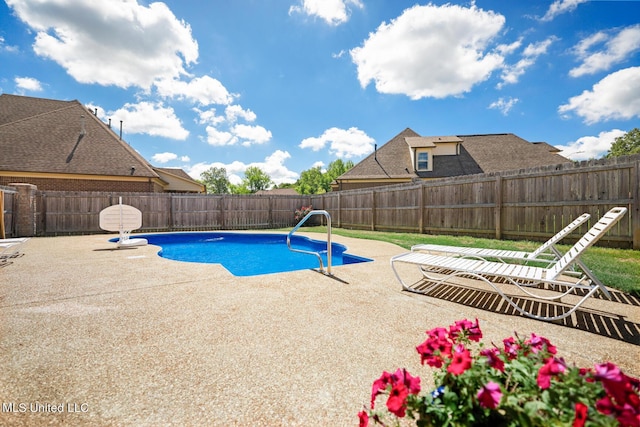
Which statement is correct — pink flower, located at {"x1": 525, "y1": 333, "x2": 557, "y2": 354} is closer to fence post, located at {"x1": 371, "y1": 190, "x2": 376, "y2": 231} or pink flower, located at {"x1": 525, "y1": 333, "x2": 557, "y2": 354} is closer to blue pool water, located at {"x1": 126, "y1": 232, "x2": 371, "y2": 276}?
blue pool water, located at {"x1": 126, "y1": 232, "x2": 371, "y2": 276}

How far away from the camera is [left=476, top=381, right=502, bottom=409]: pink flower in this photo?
0.79m

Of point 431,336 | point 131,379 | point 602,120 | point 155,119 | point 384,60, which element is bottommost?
point 131,379

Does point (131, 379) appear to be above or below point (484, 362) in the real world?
below

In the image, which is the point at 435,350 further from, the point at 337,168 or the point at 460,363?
the point at 337,168

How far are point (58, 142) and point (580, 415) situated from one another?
22.2 metres

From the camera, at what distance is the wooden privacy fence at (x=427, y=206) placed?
621 cm

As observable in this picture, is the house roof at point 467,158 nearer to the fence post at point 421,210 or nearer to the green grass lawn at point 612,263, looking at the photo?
the fence post at point 421,210

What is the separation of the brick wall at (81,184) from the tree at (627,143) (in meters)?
62.4

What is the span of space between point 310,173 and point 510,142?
5724 cm

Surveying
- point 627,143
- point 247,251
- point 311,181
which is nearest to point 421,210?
point 247,251

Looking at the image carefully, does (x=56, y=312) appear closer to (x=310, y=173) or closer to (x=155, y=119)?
(x=155, y=119)

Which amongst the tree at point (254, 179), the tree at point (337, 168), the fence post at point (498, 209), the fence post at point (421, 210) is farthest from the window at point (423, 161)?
the tree at point (254, 179)

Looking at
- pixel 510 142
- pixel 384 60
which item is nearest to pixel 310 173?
pixel 510 142

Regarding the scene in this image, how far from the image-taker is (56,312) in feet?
10.3
